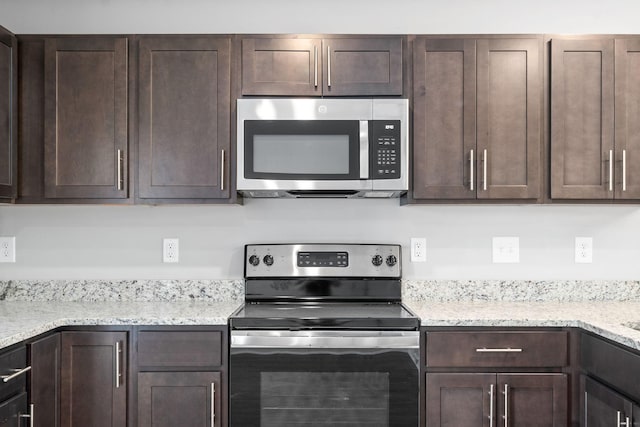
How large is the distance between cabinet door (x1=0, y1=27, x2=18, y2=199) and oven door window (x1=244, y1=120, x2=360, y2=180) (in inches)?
40.8

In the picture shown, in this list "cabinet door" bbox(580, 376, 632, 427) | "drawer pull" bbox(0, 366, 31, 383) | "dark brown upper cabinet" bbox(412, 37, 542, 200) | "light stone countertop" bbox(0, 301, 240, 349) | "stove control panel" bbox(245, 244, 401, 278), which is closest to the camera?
"drawer pull" bbox(0, 366, 31, 383)

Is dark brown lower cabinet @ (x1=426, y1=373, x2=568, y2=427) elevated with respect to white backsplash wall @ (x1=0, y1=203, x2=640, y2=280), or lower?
lower

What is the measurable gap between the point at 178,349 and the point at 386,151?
3.96ft

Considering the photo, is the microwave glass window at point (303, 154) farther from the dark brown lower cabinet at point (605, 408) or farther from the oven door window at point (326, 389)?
the dark brown lower cabinet at point (605, 408)

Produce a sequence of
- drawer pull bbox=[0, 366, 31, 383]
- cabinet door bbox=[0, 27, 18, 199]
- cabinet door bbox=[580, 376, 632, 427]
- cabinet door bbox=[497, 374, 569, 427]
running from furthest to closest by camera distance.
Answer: cabinet door bbox=[0, 27, 18, 199] → cabinet door bbox=[497, 374, 569, 427] → cabinet door bbox=[580, 376, 632, 427] → drawer pull bbox=[0, 366, 31, 383]

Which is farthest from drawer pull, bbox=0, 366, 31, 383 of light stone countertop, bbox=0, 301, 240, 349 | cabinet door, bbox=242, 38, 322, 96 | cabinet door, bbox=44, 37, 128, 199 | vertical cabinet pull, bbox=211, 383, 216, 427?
cabinet door, bbox=242, 38, 322, 96

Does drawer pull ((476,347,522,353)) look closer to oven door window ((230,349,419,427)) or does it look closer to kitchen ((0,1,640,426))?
oven door window ((230,349,419,427))

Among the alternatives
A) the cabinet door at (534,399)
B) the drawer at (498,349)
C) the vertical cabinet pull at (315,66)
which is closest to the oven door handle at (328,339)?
the drawer at (498,349)

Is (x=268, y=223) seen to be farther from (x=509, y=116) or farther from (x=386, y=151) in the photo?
(x=509, y=116)

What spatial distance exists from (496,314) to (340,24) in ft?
5.37

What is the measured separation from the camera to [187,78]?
2.24m

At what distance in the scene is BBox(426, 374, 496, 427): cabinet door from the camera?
1.97 meters

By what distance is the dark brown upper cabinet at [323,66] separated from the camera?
7.38ft

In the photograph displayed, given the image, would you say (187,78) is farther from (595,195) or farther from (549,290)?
(549,290)
